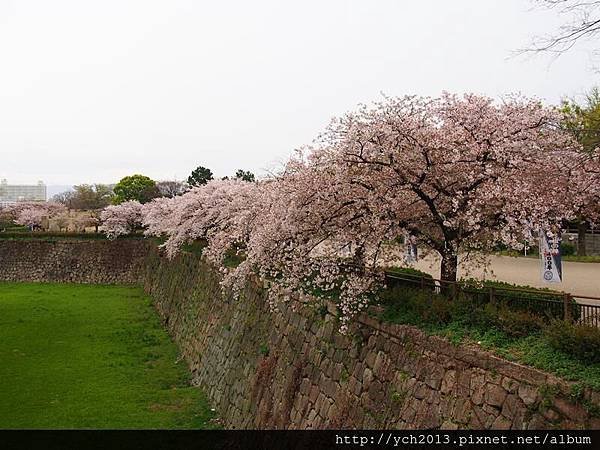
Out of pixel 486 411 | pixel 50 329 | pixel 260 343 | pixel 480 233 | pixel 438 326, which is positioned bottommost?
pixel 50 329

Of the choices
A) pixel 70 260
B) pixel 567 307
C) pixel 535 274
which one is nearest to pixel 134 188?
pixel 70 260

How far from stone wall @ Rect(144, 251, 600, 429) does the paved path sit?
2.81 meters

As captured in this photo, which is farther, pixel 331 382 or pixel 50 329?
pixel 50 329

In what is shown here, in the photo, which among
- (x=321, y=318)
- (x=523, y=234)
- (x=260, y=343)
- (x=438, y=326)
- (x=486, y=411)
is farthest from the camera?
(x=260, y=343)

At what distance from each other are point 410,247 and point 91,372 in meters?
10.5

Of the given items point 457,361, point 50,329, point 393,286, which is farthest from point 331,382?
point 50,329

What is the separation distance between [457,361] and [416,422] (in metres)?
0.87

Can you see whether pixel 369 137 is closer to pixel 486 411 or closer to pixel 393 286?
pixel 393 286

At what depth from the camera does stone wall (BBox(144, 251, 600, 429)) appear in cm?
511

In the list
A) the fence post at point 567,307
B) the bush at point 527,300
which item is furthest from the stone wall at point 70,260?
the fence post at point 567,307

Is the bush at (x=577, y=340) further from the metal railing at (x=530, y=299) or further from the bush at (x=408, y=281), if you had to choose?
the bush at (x=408, y=281)

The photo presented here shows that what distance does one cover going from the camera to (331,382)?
838cm

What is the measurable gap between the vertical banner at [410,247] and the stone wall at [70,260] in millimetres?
32295

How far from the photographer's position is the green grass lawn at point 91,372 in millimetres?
11875
